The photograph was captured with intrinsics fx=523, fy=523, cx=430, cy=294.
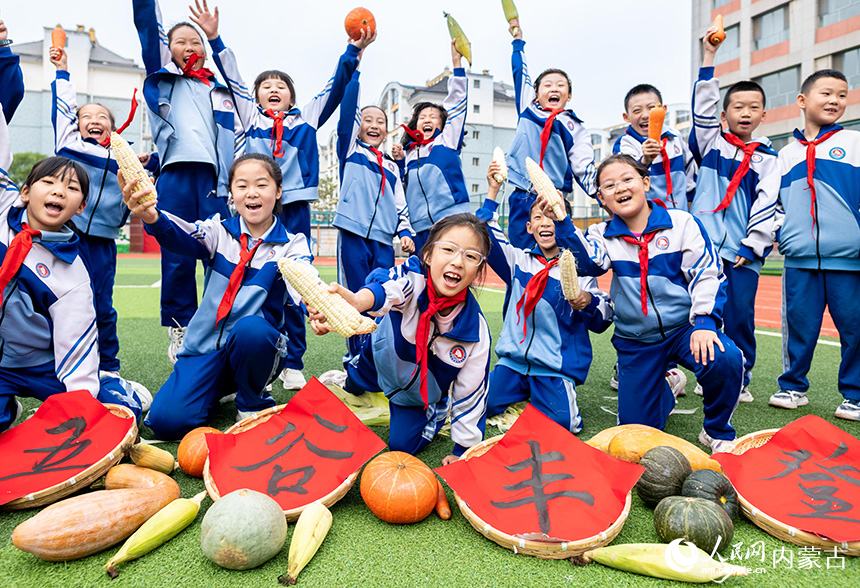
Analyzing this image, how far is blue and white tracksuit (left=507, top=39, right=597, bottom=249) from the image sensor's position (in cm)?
471

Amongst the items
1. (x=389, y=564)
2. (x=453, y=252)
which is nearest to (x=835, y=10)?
(x=453, y=252)

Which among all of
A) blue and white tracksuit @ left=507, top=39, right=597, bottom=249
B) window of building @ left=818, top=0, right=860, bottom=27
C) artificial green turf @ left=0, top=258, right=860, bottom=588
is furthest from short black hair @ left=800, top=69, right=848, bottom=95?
window of building @ left=818, top=0, right=860, bottom=27

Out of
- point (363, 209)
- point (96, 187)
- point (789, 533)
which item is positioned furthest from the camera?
point (363, 209)

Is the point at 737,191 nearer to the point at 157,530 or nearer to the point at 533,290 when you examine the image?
the point at 533,290

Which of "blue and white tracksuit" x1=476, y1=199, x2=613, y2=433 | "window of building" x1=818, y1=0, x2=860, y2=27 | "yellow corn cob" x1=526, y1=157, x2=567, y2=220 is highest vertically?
"window of building" x1=818, y1=0, x2=860, y2=27

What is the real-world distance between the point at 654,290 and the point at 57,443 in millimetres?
3423

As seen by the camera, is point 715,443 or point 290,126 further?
point 290,126

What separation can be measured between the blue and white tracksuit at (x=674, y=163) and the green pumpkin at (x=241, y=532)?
13.9 feet

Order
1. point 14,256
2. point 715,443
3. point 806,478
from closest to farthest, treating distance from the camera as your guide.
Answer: point 806,478, point 14,256, point 715,443

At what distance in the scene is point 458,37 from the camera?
4977mm

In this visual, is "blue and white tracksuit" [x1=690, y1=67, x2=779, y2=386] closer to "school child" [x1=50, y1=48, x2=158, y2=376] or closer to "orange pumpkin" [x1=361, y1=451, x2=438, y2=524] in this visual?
"orange pumpkin" [x1=361, y1=451, x2=438, y2=524]

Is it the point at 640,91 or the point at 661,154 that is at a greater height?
the point at 640,91

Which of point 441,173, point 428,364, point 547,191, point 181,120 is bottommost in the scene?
point 428,364

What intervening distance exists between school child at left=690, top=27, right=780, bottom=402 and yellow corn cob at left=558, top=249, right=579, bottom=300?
1.74 meters
